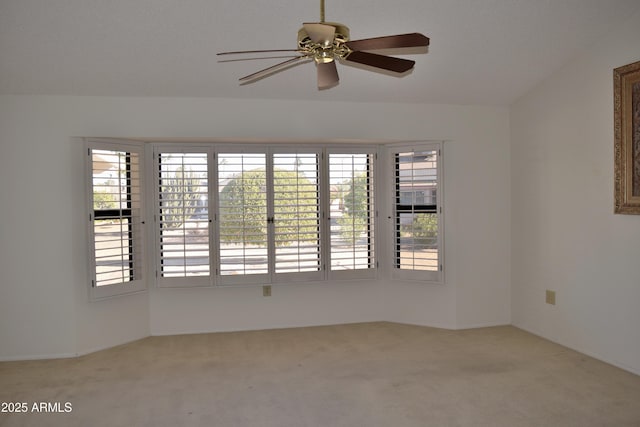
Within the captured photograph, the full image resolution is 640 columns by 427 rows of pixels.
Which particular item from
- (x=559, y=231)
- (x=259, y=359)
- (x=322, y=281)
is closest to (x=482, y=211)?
(x=559, y=231)

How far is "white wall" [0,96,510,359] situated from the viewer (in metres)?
4.36

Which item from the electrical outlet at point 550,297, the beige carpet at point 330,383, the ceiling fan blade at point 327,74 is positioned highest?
the ceiling fan blade at point 327,74

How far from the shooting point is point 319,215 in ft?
17.2

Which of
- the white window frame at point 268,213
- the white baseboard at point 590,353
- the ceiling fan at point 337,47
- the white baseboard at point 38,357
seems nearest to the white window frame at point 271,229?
the white window frame at point 268,213

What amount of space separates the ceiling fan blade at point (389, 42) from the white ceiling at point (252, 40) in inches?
47.5

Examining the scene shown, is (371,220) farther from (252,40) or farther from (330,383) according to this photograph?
(252,40)

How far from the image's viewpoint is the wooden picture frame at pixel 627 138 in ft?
12.2

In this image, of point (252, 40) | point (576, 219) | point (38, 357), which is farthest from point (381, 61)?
point (38, 357)

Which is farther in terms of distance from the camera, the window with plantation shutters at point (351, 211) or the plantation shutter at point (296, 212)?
the window with plantation shutters at point (351, 211)

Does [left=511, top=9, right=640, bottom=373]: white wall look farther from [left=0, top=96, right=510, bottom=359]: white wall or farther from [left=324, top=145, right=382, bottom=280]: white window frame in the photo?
[left=324, top=145, right=382, bottom=280]: white window frame

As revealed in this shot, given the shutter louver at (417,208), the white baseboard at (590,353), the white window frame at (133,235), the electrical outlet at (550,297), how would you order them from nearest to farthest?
the white baseboard at (590,353), the white window frame at (133,235), the electrical outlet at (550,297), the shutter louver at (417,208)

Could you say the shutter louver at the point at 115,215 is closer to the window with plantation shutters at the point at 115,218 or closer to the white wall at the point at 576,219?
the window with plantation shutters at the point at 115,218

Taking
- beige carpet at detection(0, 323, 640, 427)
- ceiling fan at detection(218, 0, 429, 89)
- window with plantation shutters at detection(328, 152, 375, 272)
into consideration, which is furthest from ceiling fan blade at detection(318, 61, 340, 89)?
window with plantation shutters at detection(328, 152, 375, 272)

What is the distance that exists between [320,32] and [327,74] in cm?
51
